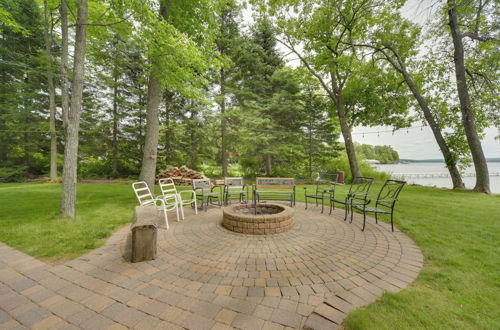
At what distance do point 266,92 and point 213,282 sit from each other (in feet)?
42.6

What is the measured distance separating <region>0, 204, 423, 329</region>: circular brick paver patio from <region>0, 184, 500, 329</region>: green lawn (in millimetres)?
202

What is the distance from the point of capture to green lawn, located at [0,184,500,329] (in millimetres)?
1605

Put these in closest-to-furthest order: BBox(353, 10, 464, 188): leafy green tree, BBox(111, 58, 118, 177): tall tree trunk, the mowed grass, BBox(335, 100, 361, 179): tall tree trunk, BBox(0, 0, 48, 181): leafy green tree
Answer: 1. the mowed grass
2. BBox(353, 10, 464, 188): leafy green tree
3. BBox(0, 0, 48, 181): leafy green tree
4. BBox(335, 100, 361, 179): tall tree trunk
5. BBox(111, 58, 118, 177): tall tree trunk

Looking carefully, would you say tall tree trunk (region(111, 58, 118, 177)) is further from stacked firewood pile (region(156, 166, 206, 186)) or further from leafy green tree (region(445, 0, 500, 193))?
leafy green tree (region(445, 0, 500, 193))

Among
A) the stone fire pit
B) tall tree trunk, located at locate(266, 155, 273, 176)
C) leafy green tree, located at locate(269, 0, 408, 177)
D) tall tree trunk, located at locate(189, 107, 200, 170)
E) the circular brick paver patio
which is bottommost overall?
the circular brick paver patio

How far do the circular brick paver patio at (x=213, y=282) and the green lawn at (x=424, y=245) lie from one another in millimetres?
202

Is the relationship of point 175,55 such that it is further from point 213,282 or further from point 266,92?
point 266,92

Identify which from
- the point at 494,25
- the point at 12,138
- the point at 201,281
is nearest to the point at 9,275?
the point at 201,281

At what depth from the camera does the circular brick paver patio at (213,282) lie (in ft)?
5.34

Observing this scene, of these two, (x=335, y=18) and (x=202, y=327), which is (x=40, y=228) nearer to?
(x=202, y=327)

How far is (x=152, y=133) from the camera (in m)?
6.53

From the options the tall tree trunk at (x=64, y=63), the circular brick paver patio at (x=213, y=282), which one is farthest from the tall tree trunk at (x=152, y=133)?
the circular brick paver patio at (x=213, y=282)

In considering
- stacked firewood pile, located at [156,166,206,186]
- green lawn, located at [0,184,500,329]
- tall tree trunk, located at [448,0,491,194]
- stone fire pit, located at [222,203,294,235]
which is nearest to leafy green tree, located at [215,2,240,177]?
stacked firewood pile, located at [156,166,206,186]

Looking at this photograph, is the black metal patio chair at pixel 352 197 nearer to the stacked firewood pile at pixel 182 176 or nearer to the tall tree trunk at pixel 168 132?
the stacked firewood pile at pixel 182 176
